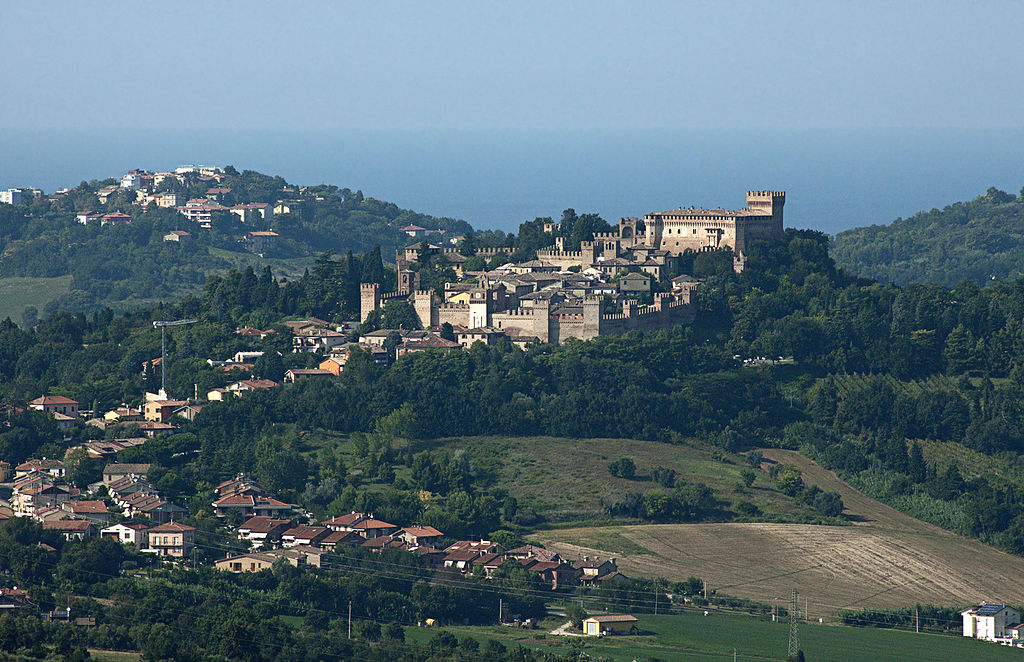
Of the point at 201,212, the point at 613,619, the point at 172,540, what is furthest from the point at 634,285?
the point at 201,212

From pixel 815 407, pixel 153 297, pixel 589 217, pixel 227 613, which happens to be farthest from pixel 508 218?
pixel 227 613

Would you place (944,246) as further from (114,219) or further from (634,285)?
(634,285)

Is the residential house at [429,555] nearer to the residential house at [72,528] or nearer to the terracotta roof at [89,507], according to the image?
the residential house at [72,528]

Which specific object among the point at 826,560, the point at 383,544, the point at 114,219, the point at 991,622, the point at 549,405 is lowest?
the point at 991,622

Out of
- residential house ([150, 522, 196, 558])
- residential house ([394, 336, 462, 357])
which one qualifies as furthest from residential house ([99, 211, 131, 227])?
residential house ([150, 522, 196, 558])

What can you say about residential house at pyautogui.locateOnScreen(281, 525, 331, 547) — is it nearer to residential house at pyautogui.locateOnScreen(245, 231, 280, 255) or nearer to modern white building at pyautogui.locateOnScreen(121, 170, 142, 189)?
residential house at pyautogui.locateOnScreen(245, 231, 280, 255)

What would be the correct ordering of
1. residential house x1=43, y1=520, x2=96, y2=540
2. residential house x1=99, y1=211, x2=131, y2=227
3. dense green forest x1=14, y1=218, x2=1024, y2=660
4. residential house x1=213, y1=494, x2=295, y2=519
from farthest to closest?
residential house x1=99, y1=211, x2=131, y2=227, dense green forest x1=14, y1=218, x2=1024, y2=660, residential house x1=213, y1=494, x2=295, y2=519, residential house x1=43, y1=520, x2=96, y2=540

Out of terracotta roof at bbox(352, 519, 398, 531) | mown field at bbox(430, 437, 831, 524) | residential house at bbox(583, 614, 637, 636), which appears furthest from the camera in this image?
mown field at bbox(430, 437, 831, 524)
